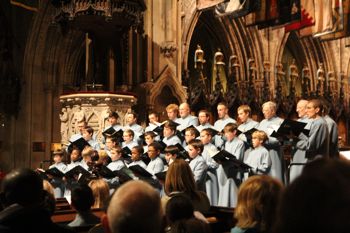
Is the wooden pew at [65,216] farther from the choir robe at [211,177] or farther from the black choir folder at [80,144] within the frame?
the black choir folder at [80,144]

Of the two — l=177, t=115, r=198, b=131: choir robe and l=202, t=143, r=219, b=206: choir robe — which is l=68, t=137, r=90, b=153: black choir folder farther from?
l=202, t=143, r=219, b=206: choir robe

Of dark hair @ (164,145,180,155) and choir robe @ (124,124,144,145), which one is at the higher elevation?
choir robe @ (124,124,144,145)

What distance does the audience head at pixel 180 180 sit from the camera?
4.76 meters

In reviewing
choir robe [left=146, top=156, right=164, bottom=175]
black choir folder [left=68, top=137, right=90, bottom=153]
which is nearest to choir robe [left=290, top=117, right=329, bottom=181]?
choir robe [left=146, top=156, right=164, bottom=175]

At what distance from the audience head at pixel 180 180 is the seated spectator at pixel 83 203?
90 cm

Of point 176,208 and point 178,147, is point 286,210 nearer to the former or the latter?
point 176,208

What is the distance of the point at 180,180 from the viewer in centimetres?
476

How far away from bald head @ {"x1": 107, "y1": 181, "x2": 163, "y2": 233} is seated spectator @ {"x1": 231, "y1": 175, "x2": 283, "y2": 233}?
41.4 inches

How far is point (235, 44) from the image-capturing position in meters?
21.6

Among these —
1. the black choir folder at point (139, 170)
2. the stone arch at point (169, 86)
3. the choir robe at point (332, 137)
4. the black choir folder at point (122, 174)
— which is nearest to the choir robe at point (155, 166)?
the black choir folder at point (122, 174)

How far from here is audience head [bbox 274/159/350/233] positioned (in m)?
1.09

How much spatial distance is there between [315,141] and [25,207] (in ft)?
18.1

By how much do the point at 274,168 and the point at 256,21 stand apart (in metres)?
7.06

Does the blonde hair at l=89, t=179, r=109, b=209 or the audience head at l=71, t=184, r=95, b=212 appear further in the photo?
the blonde hair at l=89, t=179, r=109, b=209
